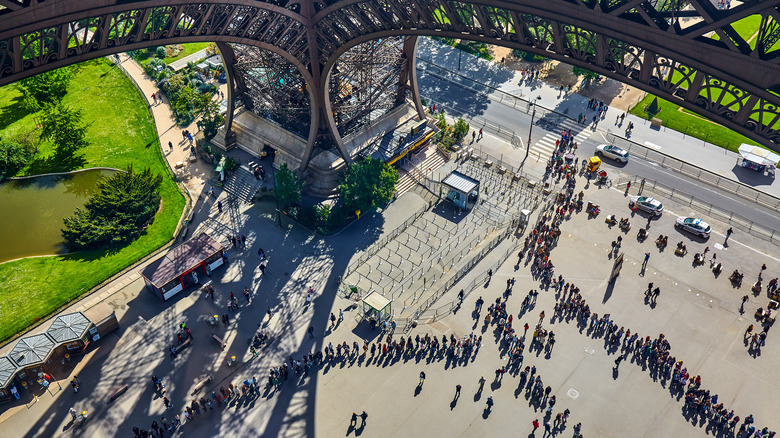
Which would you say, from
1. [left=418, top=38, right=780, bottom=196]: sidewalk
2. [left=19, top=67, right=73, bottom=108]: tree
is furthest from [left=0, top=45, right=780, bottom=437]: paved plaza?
[left=19, top=67, right=73, bottom=108]: tree

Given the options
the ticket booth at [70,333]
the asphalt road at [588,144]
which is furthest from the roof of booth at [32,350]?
the asphalt road at [588,144]

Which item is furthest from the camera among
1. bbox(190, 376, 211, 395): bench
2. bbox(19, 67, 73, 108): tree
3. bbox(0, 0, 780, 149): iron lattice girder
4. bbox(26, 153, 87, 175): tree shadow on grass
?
bbox(19, 67, 73, 108): tree

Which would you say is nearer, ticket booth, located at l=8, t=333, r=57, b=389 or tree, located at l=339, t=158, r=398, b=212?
ticket booth, located at l=8, t=333, r=57, b=389

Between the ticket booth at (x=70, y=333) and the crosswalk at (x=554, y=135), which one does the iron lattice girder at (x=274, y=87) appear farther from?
the ticket booth at (x=70, y=333)

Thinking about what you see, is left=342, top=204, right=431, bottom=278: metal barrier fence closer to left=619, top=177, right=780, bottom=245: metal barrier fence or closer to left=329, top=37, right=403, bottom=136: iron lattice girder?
left=329, top=37, right=403, bottom=136: iron lattice girder

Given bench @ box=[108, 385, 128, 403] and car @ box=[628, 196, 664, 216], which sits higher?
car @ box=[628, 196, 664, 216]

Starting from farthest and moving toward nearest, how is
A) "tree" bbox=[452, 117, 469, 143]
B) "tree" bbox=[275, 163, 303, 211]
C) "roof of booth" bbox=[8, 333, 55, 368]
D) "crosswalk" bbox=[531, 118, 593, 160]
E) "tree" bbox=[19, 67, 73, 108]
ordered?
1. "tree" bbox=[19, 67, 73, 108]
2. "tree" bbox=[452, 117, 469, 143]
3. "crosswalk" bbox=[531, 118, 593, 160]
4. "tree" bbox=[275, 163, 303, 211]
5. "roof of booth" bbox=[8, 333, 55, 368]

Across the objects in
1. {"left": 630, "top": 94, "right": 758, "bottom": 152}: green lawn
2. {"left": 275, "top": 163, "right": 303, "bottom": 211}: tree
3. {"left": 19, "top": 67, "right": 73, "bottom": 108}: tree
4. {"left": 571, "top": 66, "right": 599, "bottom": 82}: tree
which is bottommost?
{"left": 275, "top": 163, "right": 303, "bottom": 211}: tree
